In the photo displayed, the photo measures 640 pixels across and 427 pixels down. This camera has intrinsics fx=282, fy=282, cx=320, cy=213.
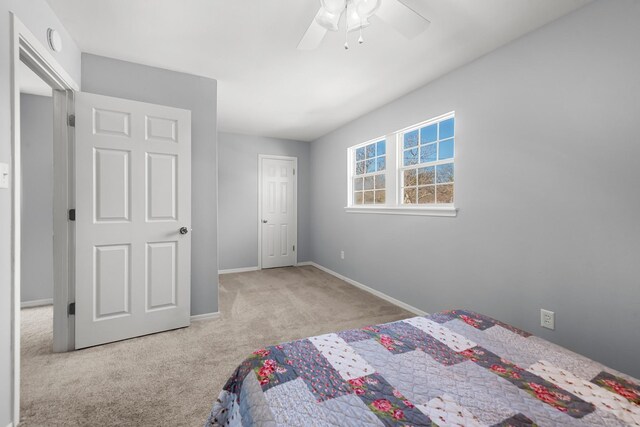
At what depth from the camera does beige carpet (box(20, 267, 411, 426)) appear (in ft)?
5.09

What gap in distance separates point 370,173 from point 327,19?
2428mm

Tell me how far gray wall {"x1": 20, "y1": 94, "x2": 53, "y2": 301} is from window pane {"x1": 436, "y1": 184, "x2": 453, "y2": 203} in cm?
431

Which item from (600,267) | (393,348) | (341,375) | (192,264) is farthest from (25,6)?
(600,267)

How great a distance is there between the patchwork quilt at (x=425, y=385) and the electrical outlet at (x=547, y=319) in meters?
0.81

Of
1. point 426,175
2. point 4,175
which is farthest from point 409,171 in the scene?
point 4,175

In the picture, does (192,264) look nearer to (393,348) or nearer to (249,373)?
(249,373)

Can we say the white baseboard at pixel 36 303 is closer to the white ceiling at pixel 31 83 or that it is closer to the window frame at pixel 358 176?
the white ceiling at pixel 31 83

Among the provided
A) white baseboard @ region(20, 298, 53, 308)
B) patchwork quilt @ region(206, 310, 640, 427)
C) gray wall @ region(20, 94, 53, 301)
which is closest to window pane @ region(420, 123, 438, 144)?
patchwork quilt @ region(206, 310, 640, 427)

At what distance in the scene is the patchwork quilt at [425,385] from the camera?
847 millimetres

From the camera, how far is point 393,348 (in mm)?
1254

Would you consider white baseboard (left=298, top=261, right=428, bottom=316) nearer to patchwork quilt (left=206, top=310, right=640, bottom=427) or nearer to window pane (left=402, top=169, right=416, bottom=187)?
window pane (left=402, top=169, right=416, bottom=187)

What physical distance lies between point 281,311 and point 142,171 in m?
1.88

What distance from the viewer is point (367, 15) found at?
1.48 m

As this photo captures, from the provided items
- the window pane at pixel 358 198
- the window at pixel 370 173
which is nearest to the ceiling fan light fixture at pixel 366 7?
the window at pixel 370 173
